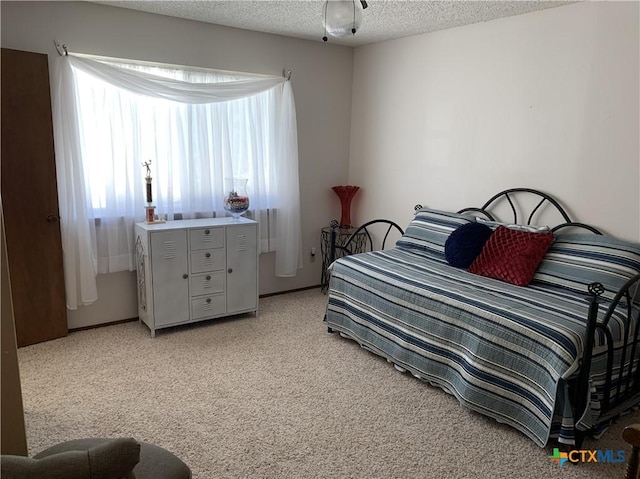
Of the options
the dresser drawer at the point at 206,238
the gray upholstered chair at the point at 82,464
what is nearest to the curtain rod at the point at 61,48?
the dresser drawer at the point at 206,238

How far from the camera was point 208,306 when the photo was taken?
3.79m

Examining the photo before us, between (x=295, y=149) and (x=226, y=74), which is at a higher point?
(x=226, y=74)

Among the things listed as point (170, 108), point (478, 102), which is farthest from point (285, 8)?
point (478, 102)

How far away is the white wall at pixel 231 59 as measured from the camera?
10.8 ft

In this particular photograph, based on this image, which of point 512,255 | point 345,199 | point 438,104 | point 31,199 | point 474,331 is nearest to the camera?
point 474,331

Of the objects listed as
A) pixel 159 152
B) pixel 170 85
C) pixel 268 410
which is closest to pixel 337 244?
pixel 159 152

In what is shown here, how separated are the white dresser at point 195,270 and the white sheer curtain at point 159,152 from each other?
0.78 ft

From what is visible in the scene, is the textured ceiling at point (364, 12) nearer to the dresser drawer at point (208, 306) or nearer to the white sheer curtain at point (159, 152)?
the white sheer curtain at point (159, 152)

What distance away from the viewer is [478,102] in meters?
3.69

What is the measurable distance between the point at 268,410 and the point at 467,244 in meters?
1.78

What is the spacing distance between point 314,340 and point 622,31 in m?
2.85

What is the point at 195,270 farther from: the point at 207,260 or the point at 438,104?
the point at 438,104

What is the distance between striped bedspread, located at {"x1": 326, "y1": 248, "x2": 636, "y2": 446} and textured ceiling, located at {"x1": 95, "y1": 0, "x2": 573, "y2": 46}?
1785 mm

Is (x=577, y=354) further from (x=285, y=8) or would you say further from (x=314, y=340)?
(x=285, y=8)
